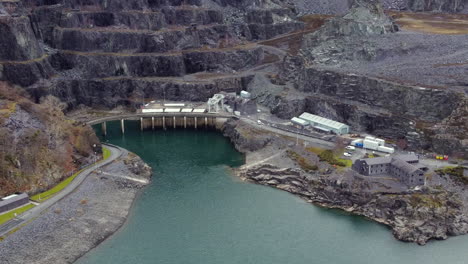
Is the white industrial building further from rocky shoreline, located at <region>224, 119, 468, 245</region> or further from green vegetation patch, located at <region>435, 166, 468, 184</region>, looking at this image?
green vegetation patch, located at <region>435, 166, 468, 184</region>

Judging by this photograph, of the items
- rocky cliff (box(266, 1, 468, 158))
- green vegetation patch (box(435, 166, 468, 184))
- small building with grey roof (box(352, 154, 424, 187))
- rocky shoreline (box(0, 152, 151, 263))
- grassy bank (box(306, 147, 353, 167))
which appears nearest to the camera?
rocky shoreline (box(0, 152, 151, 263))

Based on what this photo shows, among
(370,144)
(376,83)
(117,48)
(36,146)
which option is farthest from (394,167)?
(117,48)

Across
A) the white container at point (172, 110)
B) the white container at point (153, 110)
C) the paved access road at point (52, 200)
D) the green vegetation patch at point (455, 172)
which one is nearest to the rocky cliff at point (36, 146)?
the paved access road at point (52, 200)

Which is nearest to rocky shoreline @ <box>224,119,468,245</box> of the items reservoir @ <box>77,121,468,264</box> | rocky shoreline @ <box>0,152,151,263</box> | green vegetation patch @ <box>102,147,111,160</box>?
reservoir @ <box>77,121,468,264</box>

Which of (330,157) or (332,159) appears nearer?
(332,159)

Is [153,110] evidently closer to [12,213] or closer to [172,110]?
[172,110]

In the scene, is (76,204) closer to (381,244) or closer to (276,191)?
(276,191)
